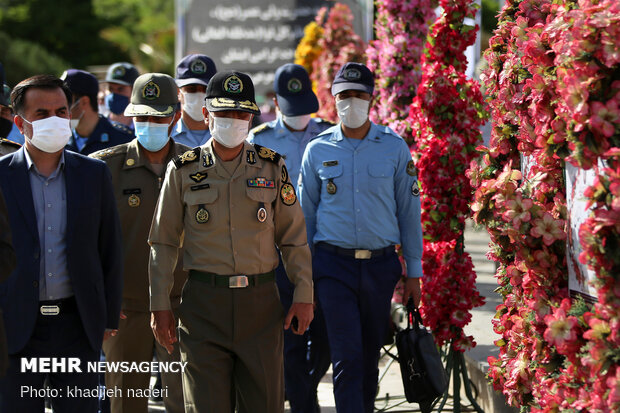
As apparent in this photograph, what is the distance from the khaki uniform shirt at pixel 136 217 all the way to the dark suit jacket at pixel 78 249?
965 millimetres

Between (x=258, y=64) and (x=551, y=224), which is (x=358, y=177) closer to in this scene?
(x=551, y=224)

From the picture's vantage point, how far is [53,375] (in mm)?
4742

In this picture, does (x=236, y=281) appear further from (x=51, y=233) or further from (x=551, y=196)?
(x=551, y=196)

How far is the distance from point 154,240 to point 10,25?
2037 inches

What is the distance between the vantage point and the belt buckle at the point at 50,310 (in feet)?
15.6

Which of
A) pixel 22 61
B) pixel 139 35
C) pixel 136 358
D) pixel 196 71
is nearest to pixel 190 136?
pixel 196 71

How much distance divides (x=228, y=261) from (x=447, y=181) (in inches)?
99.7

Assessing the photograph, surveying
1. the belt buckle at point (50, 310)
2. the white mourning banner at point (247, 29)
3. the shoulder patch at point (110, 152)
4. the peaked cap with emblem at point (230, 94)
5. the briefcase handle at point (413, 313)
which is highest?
the white mourning banner at point (247, 29)

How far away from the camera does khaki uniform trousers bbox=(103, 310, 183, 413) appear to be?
5.98 meters

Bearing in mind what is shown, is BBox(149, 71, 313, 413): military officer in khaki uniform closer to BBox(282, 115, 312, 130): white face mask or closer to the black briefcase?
the black briefcase

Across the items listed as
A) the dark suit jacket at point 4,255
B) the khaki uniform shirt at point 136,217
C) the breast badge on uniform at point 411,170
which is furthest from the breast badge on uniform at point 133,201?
the dark suit jacket at point 4,255

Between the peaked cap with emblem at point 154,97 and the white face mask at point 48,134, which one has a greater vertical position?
the peaked cap with emblem at point 154,97

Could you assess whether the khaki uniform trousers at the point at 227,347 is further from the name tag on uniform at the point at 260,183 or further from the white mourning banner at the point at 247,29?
the white mourning banner at the point at 247,29

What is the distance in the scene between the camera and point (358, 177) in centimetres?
635
